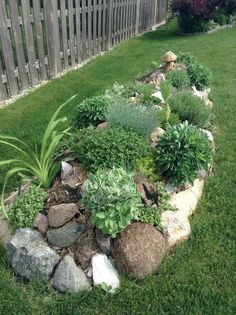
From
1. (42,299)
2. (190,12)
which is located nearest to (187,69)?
(42,299)

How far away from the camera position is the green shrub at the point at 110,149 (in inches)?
134

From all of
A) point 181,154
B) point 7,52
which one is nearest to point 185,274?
point 181,154

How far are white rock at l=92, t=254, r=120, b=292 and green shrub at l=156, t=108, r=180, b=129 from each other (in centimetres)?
192

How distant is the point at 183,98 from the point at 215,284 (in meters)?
2.60

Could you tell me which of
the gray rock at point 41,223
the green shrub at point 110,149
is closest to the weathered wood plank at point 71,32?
the green shrub at point 110,149

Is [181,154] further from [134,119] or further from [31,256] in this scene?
[31,256]

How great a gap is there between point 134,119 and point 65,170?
0.88m

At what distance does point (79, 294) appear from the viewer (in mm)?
2814

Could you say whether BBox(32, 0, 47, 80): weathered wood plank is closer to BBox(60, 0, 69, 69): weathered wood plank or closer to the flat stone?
BBox(60, 0, 69, 69): weathered wood plank

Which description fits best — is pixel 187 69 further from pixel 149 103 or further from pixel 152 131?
pixel 152 131

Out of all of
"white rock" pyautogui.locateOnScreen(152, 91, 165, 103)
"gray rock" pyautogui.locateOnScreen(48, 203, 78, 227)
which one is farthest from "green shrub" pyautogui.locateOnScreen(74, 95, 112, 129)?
"gray rock" pyautogui.locateOnScreen(48, 203, 78, 227)

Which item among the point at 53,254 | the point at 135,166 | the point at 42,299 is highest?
the point at 135,166

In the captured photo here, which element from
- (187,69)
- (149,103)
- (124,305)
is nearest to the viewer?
(124,305)

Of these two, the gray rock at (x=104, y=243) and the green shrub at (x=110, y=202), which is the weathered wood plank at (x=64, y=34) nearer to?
the green shrub at (x=110, y=202)
